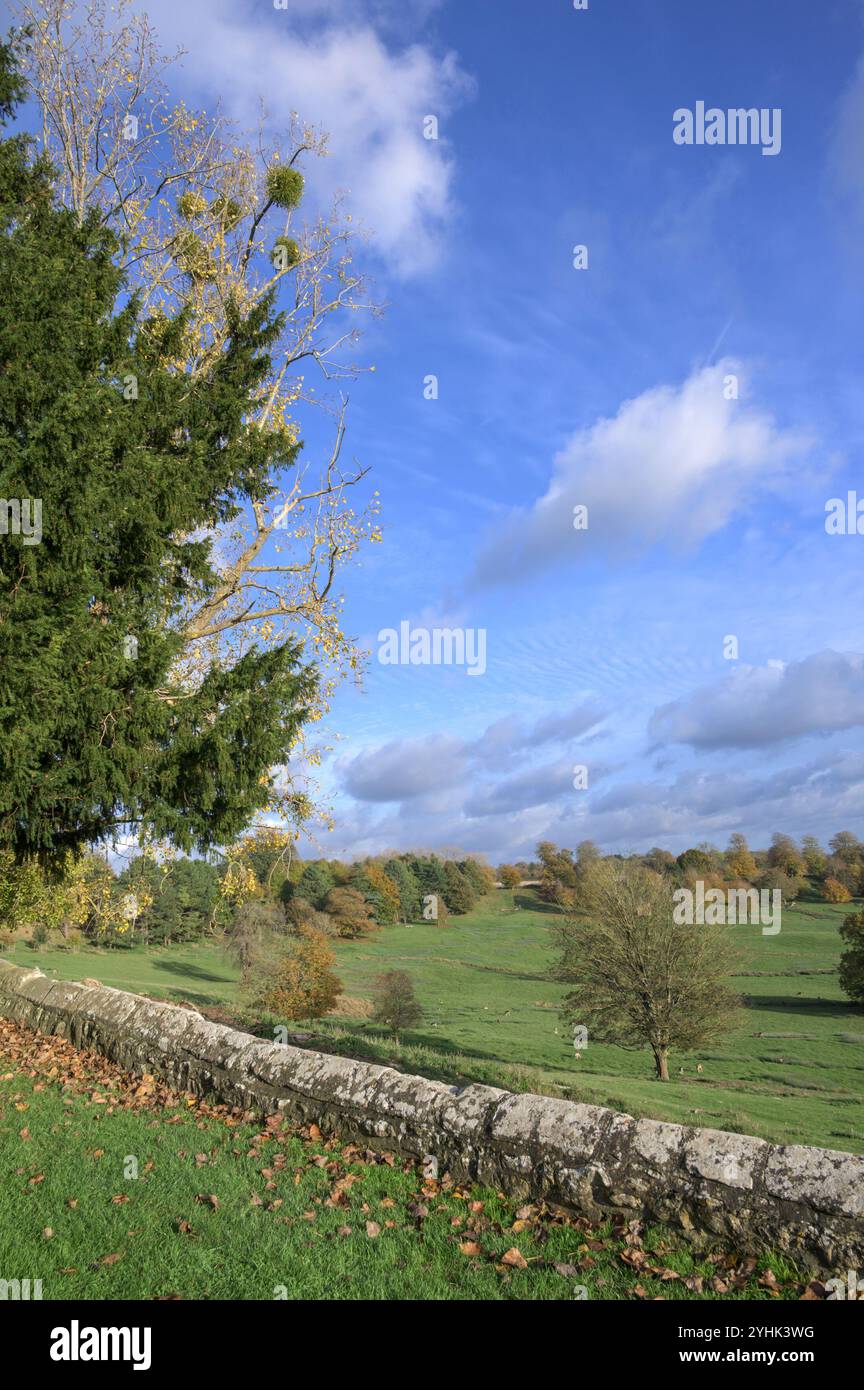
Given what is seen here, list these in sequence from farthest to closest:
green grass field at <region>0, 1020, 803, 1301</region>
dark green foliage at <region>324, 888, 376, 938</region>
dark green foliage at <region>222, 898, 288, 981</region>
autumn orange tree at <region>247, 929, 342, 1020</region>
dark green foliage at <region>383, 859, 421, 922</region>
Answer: dark green foliage at <region>383, 859, 421, 922</region>
dark green foliage at <region>324, 888, 376, 938</region>
dark green foliage at <region>222, 898, 288, 981</region>
autumn orange tree at <region>247, 929, 342, 1020</region>
green grass field at <region>0, 1020, 803, 1301</region>

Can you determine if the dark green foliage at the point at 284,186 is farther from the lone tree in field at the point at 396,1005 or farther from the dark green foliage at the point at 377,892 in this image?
the dark green foliage at the point at 377,892

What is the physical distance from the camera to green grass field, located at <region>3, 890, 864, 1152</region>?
19.1 m

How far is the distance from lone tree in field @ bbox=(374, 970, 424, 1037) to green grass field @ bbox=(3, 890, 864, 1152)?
163 centimetres

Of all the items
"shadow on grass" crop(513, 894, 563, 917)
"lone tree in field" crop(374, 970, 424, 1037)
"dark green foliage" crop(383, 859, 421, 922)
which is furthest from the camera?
"shadow on grass" crop(513, 894, 563, 917)

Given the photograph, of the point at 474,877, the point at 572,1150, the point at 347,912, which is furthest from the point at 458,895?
the point at 572,1150

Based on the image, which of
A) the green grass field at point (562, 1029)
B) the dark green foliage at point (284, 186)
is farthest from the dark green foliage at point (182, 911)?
the dark green foliage at point (284, 186)

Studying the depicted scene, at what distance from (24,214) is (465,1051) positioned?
107 ft

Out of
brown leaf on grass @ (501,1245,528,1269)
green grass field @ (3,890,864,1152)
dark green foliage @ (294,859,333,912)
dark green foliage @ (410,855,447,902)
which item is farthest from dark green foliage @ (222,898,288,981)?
dark green foliage @ (410,855,447,902)

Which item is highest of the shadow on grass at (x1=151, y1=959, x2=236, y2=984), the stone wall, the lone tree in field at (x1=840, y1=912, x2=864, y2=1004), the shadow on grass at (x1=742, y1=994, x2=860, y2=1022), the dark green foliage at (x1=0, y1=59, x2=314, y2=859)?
the dark green foliage at (x1=0, y1=59, x2=314, y2=859)

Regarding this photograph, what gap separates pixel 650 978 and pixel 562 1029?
16.1m

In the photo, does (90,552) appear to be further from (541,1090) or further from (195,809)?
(541,1090)

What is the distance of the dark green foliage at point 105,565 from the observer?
849 cm

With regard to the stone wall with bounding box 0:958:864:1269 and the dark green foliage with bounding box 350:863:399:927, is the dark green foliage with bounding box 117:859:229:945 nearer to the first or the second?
the dark green foliage with bounding box 350:863:399:927

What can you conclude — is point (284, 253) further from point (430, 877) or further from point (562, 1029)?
point (430, 877)
